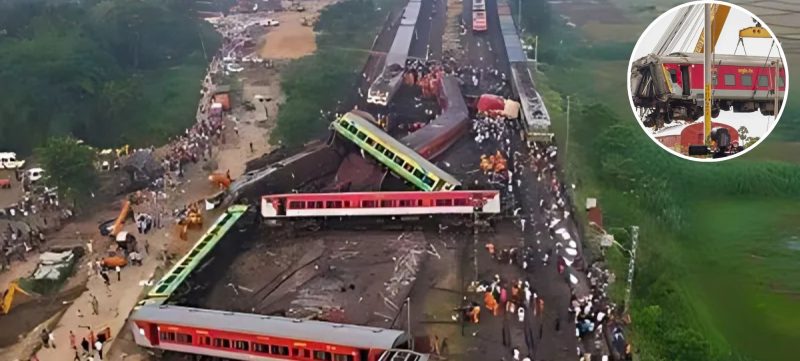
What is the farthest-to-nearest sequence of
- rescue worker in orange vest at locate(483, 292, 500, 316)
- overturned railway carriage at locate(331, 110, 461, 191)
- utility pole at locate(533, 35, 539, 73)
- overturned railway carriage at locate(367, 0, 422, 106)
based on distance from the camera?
1. utility pole at locate(533, 35, 539, 73)
2. overturned railway carriage at locate(367, 0, 422, 106)
3. overturned railway carriage at locate(331, 110, 461, 191)
4. rescue worker in orange vest at locate(483, 292, 500, 316)

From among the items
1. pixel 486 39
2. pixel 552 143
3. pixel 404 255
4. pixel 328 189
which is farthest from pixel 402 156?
pixel 486 39

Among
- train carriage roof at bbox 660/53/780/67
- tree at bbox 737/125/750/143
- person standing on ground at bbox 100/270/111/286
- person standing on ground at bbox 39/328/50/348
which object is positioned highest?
train carriage roof at bbox 660/53/780/67

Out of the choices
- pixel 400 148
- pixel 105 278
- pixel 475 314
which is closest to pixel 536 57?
pixel 400 148

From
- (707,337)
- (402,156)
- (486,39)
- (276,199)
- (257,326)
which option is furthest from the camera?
(486,39)

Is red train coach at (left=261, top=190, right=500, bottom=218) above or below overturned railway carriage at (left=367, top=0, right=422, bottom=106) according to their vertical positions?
below

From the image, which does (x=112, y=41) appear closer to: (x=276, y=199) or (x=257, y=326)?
(x=276, y=199)

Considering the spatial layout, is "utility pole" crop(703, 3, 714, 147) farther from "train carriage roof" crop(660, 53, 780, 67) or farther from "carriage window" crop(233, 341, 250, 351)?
"carriage window" crop(233, 341, 250, 351)

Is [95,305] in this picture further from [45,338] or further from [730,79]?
[730,79]

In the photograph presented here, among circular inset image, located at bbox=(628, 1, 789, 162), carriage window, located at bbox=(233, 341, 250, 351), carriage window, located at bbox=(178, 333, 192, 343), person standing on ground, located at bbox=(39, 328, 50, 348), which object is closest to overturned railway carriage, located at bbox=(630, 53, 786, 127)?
circular inset image, located at bbox=(628, 1, 789, 162)
